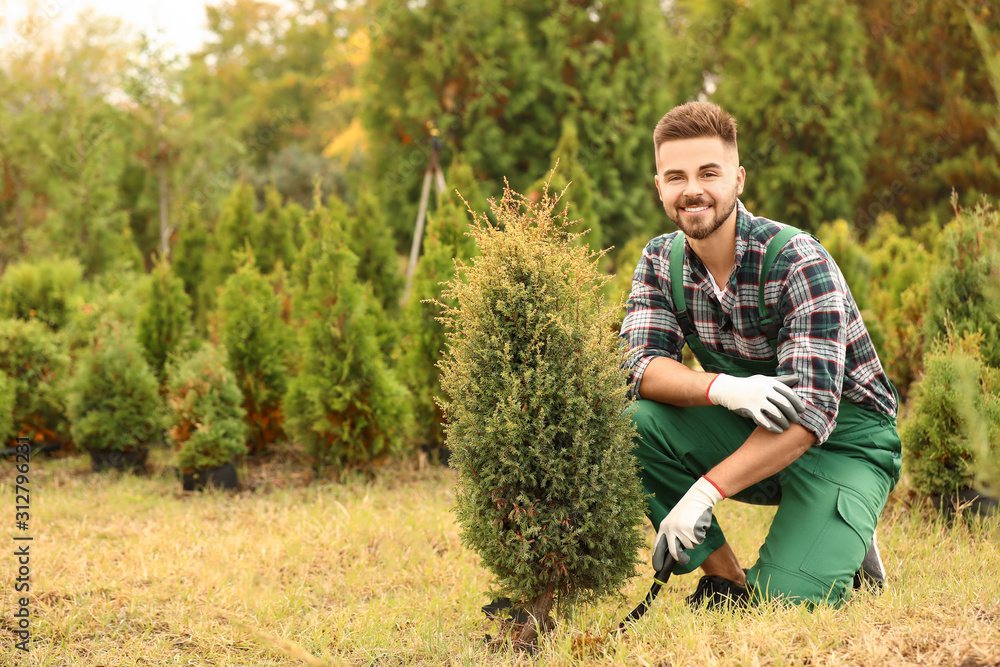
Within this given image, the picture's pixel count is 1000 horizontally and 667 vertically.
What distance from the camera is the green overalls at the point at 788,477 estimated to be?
2.76 m

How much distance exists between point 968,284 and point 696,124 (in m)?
2.20

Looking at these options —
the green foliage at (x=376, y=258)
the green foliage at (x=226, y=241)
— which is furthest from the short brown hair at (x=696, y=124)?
the green foliage at (x=226, y=241)

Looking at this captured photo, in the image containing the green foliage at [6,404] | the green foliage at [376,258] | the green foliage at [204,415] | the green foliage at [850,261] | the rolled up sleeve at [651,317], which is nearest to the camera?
the rolled up sleeve at [651,317]

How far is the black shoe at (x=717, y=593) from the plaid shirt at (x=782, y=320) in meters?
0.71

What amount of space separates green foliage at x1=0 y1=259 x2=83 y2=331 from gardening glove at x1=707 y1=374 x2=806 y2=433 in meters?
5.78

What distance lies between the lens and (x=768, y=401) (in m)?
2.57

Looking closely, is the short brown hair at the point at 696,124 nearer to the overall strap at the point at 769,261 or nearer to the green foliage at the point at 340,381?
the overall strap at the point at 769,261

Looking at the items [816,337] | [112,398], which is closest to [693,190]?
[816,337]

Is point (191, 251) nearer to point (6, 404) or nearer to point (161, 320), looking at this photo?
point (161, 320)

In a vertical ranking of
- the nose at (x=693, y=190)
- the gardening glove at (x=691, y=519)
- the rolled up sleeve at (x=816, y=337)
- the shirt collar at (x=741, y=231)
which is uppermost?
the nose at (x=693, y=190)

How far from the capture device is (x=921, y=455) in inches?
149

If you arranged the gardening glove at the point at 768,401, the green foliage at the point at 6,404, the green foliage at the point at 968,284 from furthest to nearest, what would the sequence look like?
the green foliage at the point at 6,404
the green foliage at the point at 968,284
the gardening glove at the point at 768,401

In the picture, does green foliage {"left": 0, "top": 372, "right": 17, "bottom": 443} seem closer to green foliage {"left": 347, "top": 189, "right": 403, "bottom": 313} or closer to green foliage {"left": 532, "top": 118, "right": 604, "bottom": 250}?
green foliage {"left": 347, "top": 189, "right": 403, "bottom": 313}

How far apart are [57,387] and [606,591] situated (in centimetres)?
468
